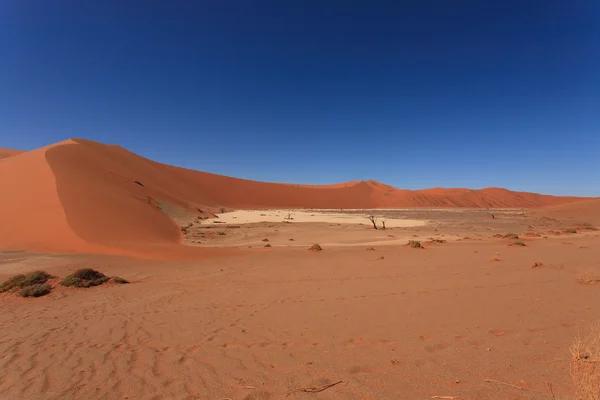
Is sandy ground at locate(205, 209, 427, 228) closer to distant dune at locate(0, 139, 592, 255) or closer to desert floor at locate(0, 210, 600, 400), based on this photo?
distant dune at locate(0, 139, 592, 255)

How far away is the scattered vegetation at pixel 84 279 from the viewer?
33.5 ft

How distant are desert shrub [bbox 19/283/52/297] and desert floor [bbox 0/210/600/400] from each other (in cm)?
21

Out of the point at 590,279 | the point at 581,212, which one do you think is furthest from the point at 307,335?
the point at 581,212

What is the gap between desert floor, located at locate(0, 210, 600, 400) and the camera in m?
3.96

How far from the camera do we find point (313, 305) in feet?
25.6

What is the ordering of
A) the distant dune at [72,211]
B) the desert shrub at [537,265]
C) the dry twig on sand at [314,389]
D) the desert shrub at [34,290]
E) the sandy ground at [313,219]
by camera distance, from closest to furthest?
the dry twig on sand at [314,389] → the desert shrub at [34,290] → the desert shrub at [537,265] → the distant dune at [72,211] → the sandy ground at [313,219]

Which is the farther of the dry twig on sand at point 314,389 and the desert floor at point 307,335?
the desert floor at point 307,335

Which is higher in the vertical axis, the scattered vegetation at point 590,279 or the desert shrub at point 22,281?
the scattered vegetation at point 590,279

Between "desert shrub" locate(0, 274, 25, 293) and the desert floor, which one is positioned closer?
the desert floor

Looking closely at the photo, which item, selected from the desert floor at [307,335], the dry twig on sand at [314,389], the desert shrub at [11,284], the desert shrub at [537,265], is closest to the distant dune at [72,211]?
the desert shrub at [11,284]

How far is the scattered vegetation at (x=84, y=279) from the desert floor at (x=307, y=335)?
0.34 m

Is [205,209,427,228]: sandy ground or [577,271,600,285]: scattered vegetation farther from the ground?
[205,209,427,228]: sandy ground

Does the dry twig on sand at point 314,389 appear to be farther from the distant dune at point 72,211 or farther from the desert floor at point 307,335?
the distant dune at point 72,211

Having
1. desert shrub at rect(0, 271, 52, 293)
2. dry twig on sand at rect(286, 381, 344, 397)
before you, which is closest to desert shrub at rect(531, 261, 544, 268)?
dry twig on sand at rect(286, 381, 344, 397)
